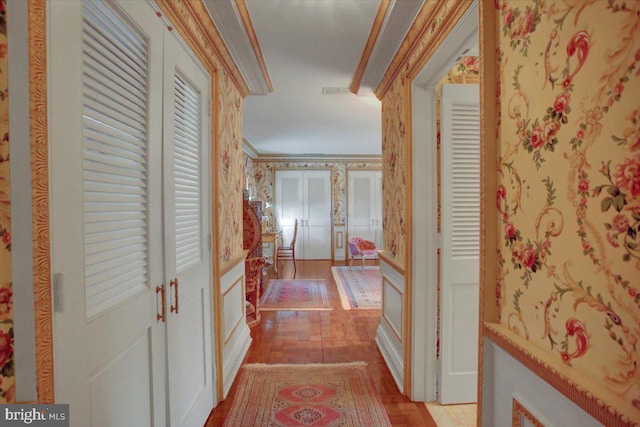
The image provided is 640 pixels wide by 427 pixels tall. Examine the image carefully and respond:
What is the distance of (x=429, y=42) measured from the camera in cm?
170

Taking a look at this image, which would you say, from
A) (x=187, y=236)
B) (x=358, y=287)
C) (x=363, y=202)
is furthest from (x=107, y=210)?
(x=363, y=202)

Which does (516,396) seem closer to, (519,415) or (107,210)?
(519,415)

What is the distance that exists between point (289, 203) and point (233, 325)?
5.13 m

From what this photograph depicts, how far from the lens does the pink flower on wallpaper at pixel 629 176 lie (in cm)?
64

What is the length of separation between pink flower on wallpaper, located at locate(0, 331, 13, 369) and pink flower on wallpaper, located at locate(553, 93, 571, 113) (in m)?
1.40

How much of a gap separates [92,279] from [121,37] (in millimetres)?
800

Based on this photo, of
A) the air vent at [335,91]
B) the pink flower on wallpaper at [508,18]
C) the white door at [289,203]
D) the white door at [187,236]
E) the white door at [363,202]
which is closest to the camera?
the pink flower on wallpaper at [508,18]

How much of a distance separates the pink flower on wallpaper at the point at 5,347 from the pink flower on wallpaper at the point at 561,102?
1398 mm

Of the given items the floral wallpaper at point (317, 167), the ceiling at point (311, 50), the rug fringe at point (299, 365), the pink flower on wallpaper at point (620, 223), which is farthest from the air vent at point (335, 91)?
the floral wallpaper at point (317, 167)

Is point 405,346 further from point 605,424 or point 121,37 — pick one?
point 121,37

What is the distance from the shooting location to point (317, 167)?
756 centimetres

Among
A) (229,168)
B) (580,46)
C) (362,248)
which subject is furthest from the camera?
(362,248)

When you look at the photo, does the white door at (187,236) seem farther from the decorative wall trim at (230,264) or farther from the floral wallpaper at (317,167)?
the floral wallpaper at (317,167)

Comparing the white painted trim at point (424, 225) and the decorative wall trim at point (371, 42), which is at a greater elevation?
the decorative wall trim at point (371, 42)
